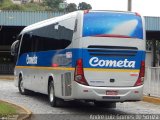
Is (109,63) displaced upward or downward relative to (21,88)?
upward

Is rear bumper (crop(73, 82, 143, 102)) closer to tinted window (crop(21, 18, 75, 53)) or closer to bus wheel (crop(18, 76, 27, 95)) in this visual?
tinted window (crop(21, 18, 75, 53))

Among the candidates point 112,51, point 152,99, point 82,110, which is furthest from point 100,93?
point 152,99

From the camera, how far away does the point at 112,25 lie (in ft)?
49.2

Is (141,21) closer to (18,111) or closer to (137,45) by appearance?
(137,45)

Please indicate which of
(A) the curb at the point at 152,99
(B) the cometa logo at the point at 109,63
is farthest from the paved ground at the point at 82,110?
(B) the cometa logo at the point at 109,63

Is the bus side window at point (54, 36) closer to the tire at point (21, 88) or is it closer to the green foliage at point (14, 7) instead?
the tire at point (21, 88)

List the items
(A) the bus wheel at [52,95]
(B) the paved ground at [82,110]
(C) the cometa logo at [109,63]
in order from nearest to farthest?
(B) the paved ground at [82,110], (C) the cometa logo at [109,63], (A) the bus wheel at [52,95]

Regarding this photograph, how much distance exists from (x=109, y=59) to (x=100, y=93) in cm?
110

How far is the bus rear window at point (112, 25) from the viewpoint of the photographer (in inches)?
585

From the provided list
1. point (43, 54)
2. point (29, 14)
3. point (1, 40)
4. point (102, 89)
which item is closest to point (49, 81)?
point (43, 54)

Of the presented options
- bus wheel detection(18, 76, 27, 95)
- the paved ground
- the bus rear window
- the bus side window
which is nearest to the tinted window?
the bus side window

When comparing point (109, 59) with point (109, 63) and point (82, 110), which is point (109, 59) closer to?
point (109, 63)

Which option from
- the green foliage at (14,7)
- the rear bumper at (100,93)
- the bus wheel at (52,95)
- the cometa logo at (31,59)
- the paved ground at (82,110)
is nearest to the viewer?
the paved ground at (82,110)

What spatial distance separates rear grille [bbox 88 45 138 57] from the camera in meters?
14.8
